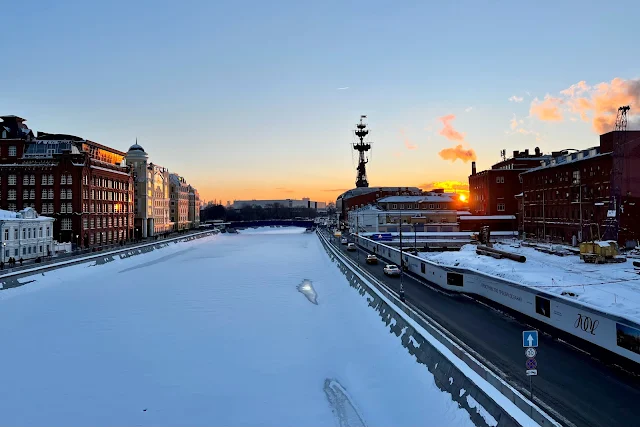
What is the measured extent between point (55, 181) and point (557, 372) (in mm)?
87460

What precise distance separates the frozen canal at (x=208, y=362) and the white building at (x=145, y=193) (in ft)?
251

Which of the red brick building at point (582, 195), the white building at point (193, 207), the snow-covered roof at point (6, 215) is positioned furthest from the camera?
the white building at point (193, 207)

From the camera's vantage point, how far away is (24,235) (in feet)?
205

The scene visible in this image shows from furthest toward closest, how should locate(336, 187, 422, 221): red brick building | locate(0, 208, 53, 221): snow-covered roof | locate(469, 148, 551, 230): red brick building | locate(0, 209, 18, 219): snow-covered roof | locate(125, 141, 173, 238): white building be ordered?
locate(336, 187, 422, 221): red brick building
locate(125, 141, 173, 238): white building
locate(469, 148, 551, 230): red brick building
locate(0, 208, 53, 221): snow-covered roof
locate(0, 209, 18, 219): snow-covered roof

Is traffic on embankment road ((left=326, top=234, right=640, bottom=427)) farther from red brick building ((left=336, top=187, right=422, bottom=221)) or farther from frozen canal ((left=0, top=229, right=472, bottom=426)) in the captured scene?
red brick building ((left=336, top=187, right=422, bottom=221))

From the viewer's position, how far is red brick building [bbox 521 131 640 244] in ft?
186

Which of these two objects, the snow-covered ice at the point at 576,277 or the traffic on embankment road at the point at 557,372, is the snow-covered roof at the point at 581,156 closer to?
the snow-covered ice at the point at 576,277

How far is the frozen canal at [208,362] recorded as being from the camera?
18.3m

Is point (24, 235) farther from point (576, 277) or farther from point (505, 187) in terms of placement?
point (505, 187)

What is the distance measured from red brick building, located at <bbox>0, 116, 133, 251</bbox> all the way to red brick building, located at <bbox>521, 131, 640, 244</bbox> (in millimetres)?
87416

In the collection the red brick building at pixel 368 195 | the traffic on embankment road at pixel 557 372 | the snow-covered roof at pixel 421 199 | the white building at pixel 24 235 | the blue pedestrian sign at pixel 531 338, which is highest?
the red brick building at pixel 368 195

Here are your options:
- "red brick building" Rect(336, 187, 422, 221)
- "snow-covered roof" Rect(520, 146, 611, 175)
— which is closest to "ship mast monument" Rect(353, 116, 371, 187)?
"red brick building" Rect(336, 187, 422, 221)

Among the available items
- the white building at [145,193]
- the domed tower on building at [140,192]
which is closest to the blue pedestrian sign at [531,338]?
the white building at [145,193]

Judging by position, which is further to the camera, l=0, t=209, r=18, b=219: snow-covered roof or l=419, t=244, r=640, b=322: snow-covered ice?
l=0, t=209, r=18, b=219: snow-covered roof
